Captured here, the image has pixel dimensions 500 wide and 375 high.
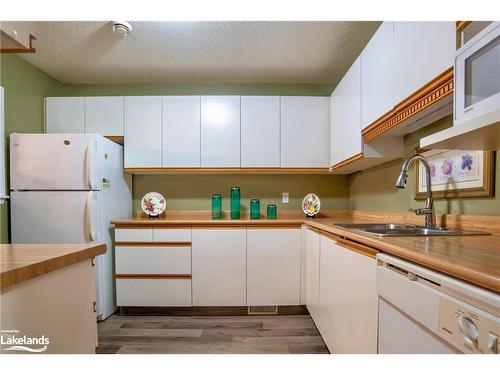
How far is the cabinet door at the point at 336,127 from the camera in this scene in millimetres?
2195

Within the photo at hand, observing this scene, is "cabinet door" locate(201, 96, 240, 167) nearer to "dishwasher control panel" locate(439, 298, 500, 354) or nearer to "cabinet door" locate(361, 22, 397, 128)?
"cabinet door" locate(361, 22, 397, 128)

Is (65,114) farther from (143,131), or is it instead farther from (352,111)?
(352,111)

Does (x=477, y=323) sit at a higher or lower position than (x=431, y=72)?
lower

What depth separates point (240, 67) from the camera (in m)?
2.48

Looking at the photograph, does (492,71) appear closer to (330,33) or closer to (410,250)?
(410,250)

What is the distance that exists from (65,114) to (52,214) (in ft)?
3.57

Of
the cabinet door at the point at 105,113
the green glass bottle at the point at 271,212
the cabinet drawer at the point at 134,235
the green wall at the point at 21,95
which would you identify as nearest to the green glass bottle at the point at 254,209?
the green glass bottle at the point at 271,212

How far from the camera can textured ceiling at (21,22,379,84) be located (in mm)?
1922

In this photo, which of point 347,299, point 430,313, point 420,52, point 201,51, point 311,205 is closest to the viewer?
point 430,313

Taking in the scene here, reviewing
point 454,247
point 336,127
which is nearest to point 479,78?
point 454,247

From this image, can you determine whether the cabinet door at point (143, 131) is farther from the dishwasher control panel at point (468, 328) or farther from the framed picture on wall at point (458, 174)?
the dishwasher control panel at point (468, 328)

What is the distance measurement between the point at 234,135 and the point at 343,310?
181cm

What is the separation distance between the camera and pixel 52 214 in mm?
2090
